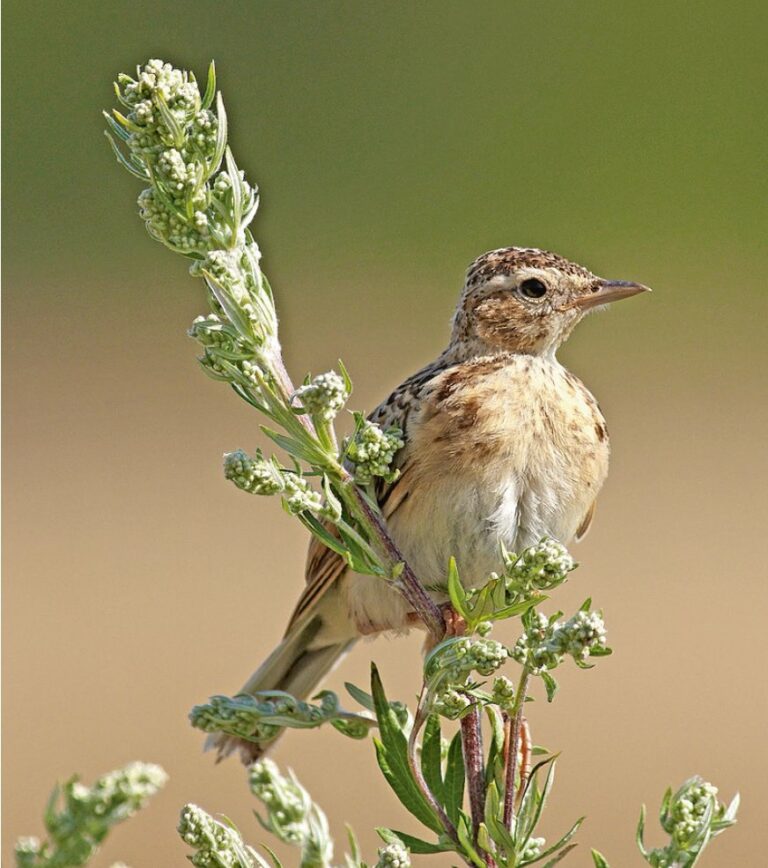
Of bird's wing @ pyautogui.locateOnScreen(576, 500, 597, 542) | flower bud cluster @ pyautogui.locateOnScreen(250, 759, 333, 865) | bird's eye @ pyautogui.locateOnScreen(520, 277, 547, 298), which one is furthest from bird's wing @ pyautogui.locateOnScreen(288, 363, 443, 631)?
flower bud cluster @ pyautogui.locateOnScreen(250, 759, 333, 865)

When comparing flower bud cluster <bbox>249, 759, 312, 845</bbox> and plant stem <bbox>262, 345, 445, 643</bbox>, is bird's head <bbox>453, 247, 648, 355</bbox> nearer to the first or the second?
plant stem <bbox>262, 345, 445, 643</bbox>

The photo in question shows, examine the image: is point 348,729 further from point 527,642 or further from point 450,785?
point 527,642

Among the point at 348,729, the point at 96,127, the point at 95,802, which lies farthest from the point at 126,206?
the point at 95,802

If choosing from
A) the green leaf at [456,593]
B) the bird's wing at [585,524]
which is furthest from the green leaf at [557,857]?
the bird's wing at [585,524]

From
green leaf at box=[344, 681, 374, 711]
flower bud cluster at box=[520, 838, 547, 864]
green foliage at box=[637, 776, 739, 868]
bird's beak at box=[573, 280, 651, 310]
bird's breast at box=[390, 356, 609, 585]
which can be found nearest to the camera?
green foliage at box=[637, 776, 739, 868]

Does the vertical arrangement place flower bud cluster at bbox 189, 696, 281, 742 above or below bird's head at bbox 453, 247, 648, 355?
below

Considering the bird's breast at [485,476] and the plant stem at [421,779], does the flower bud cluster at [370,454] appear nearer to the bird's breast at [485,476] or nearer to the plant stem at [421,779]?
the plant stem at [421,779]

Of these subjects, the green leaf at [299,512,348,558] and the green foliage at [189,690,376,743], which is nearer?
the green leaf at [299,512,348,558]
